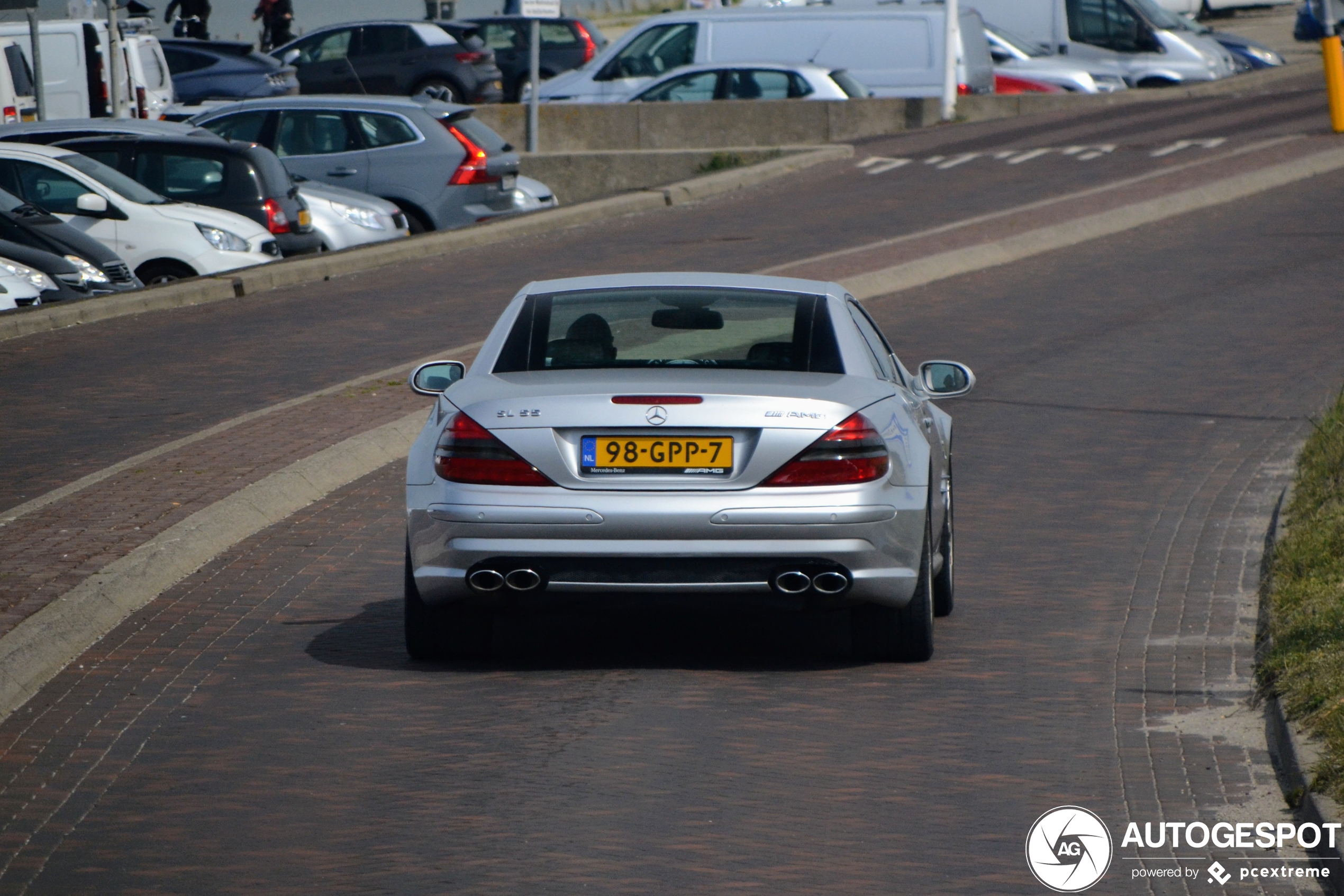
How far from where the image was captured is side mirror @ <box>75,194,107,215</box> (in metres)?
19.3

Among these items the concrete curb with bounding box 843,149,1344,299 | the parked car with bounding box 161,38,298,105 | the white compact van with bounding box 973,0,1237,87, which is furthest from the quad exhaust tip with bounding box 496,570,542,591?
the white compact van with bounding box 973,0,1237,87

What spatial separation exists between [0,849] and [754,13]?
30.3 meters

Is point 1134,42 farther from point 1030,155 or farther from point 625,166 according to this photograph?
point 625,166

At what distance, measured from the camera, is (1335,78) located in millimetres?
28375

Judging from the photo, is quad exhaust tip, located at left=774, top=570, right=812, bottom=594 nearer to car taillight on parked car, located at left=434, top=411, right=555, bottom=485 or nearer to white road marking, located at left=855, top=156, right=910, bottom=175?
car taillight on parked car, located at left=434, top=411, right=555, bottom=485

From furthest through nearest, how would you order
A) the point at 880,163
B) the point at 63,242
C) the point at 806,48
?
the point at 806,48
the point at 880,163
the point at 63,242

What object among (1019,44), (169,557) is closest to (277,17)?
(1019,44)

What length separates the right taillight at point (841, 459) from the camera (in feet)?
22.3

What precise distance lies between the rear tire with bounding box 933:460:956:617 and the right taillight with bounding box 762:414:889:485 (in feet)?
3.52

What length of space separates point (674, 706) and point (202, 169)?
15.9 meters

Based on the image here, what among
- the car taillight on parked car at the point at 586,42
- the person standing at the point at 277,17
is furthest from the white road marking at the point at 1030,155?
the person standing at the point at 277,17

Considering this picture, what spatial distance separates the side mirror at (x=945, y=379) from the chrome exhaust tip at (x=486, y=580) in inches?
82.8

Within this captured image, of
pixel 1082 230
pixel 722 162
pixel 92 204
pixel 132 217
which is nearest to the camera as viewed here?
pixel 92 204

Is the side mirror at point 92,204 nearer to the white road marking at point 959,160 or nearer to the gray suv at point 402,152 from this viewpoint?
the gray suv at point 402,152
